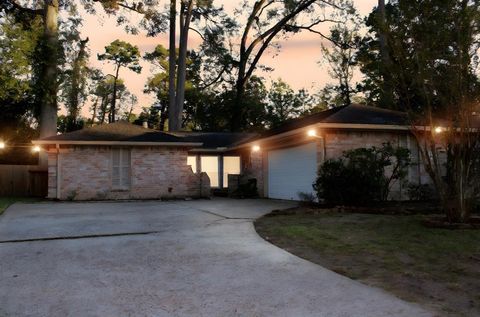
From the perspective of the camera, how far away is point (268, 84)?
42.4 metres

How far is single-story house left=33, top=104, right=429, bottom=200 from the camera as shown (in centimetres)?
1448

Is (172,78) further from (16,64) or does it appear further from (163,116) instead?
(16,64)

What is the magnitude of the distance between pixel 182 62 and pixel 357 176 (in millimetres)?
22774

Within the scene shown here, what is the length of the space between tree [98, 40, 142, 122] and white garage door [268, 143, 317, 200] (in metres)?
32.3

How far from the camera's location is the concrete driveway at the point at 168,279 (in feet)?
12.2

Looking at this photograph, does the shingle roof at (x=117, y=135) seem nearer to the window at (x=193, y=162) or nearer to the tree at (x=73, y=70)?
the window at (x=193, y=162)

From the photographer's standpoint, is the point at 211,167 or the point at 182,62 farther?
the point at 182,62

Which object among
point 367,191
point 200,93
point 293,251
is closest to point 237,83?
point 200,93

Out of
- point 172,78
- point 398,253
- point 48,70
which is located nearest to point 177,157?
point 48,70

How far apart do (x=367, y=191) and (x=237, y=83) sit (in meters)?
27.0

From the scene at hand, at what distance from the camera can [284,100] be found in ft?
143

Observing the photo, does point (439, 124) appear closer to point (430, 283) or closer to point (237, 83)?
point (430, 283)

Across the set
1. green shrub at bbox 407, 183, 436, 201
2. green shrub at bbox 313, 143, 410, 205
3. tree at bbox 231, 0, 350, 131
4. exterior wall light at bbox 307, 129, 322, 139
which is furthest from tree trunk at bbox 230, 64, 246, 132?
green shrub at bbox 313, 143, 410, 205

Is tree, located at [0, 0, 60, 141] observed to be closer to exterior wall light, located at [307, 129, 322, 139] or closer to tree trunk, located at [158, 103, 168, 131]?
exterior wall light, located at [307, 129, 322, 139]
